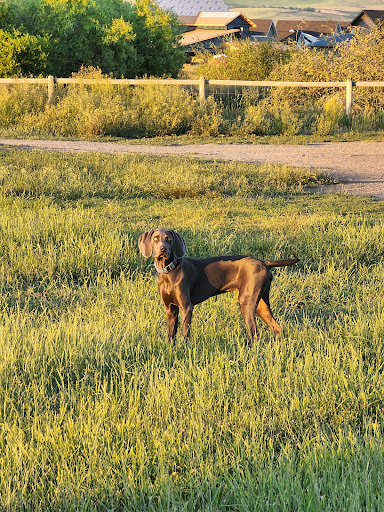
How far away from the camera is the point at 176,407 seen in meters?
3.29

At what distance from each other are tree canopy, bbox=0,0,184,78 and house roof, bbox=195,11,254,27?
49.4 meters

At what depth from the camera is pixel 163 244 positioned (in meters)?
3.91

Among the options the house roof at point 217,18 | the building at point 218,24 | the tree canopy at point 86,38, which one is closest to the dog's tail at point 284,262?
the tree canopy at point 86,38

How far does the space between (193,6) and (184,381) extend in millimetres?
97548

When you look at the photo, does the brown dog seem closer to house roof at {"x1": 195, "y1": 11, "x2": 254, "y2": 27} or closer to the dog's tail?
the dog's tail

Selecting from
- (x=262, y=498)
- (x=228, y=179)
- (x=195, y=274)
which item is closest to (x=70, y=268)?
(x=195, y=274)

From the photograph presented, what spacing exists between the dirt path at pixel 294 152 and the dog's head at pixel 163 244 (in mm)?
7921

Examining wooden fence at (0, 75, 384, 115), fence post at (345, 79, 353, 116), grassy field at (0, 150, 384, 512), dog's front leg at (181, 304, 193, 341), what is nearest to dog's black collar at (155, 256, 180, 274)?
dog's front leg at (181, 304, 193, 341)

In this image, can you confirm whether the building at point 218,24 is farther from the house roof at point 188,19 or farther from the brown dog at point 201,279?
the brown dog at point 201,279

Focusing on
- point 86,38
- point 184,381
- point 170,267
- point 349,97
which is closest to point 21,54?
point 86,38

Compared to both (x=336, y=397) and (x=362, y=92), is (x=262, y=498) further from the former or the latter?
(x=362, y=92)

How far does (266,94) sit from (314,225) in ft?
50.1

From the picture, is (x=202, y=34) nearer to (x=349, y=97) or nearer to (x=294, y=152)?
(x=349, y=97)

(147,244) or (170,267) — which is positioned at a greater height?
(147,244)
